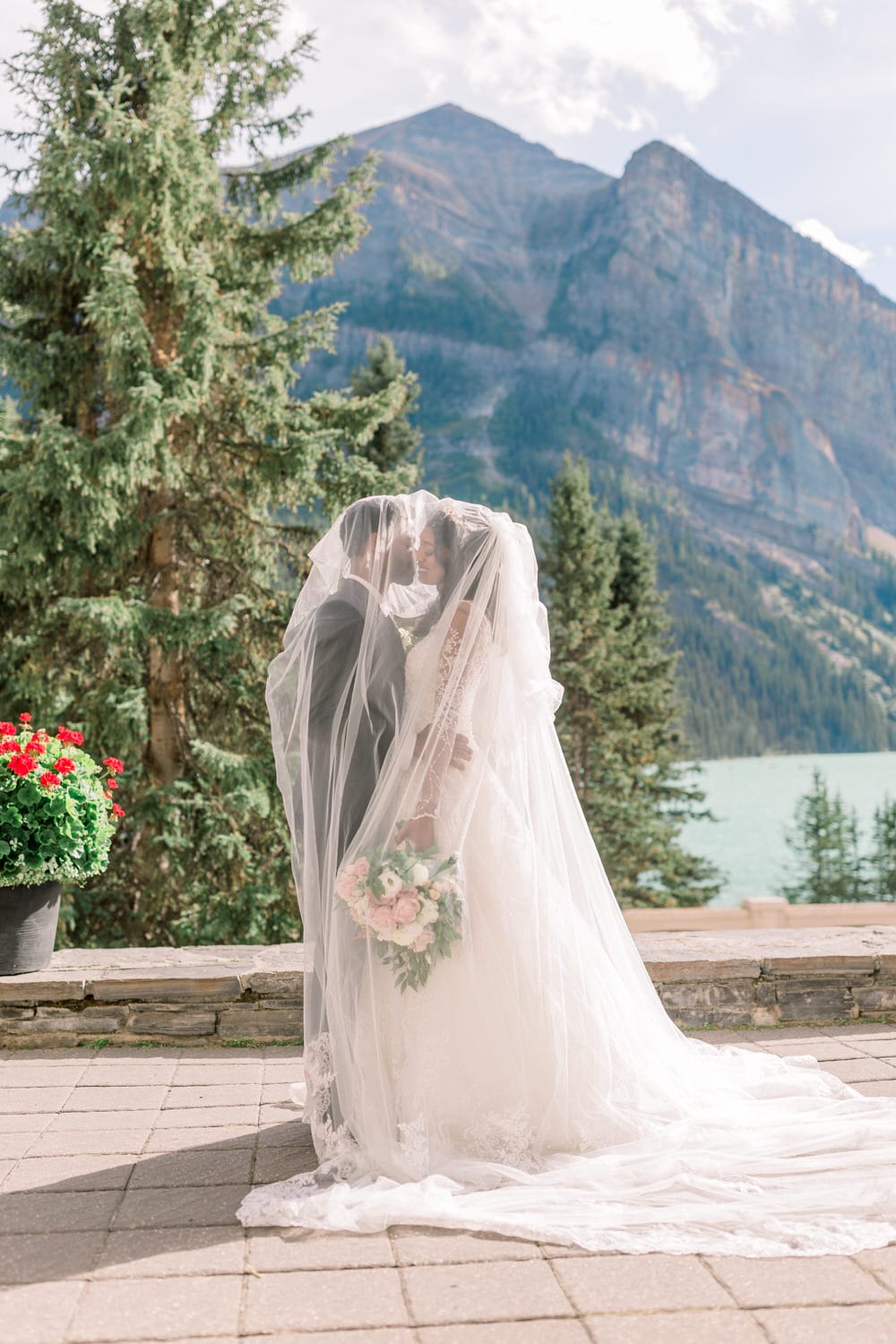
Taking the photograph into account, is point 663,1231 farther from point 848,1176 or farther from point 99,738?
point 99,738

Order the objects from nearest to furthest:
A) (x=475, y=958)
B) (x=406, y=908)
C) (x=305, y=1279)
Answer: (x=305, y=1279) < (x=406, y=908) < (x=475, y=958)

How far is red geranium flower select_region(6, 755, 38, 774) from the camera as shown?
14.1ft

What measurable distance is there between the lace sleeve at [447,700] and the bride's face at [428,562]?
12cm

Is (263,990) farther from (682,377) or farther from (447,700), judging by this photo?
(682,377)

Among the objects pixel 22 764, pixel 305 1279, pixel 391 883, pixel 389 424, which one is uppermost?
pixel 389 424

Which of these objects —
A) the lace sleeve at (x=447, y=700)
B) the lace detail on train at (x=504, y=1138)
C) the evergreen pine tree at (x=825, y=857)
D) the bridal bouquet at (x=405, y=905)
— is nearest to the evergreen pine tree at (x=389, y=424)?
the lace sleeve at (x=447, y=700)

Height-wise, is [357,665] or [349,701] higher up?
[357,665]

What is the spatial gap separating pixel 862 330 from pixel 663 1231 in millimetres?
219749

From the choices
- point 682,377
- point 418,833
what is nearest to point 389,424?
point 418,833

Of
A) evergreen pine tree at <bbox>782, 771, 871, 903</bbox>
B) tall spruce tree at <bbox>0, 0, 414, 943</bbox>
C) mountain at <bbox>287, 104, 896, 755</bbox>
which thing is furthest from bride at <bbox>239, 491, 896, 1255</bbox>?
mountain at <bbox>287, 104, 896, 755</bbox>

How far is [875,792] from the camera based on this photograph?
6950 centimetres

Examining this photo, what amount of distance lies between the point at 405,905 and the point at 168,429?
7.86 meters

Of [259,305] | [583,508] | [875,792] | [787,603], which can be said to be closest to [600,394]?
[787,603]

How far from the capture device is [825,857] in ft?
116
